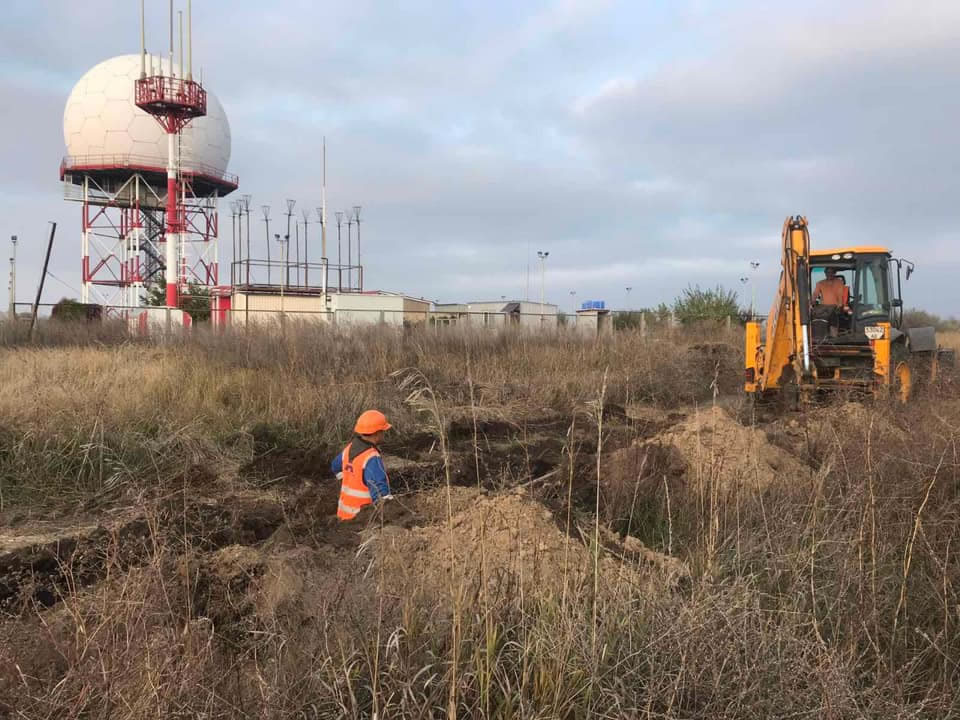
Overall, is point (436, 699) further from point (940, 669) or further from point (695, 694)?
point (940, 669)

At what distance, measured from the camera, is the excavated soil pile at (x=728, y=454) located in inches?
223

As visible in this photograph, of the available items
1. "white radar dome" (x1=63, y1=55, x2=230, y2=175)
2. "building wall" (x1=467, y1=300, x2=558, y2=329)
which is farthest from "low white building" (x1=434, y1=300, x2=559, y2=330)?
"white radar dome" (x1=63, y1=55, x2=230, y2=175)

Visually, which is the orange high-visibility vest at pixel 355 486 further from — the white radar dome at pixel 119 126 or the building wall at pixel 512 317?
the white radar dome at pixel 119 126

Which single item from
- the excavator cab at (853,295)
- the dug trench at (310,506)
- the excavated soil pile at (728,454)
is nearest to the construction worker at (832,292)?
the excavator cab at (853,295)

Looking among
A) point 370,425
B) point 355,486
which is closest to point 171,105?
point 370,425

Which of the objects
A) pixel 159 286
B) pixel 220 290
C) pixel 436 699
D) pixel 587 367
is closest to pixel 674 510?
pixel 436 699

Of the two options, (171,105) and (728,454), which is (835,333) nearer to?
(728,454)

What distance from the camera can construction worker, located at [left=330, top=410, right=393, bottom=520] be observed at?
5566 millimetres

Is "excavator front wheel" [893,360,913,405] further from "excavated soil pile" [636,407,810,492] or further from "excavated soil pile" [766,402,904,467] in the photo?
"excavated soil pile" [636,407,810,492]

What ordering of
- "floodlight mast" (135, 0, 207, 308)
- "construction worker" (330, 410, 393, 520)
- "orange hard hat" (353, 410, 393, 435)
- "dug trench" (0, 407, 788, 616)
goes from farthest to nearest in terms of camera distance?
"floodlight mast" (135, 0, 207, 308)
"orange hard hat" (353, 410, 393, 435)
"construction worker" (330, 410, 393, 520)
"dug trench" (0, 407, 788, 616)

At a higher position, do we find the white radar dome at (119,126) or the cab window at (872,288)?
the white radar dome at (119,126)

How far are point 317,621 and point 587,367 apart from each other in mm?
14072

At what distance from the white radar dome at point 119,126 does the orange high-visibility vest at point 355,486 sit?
1567 inches

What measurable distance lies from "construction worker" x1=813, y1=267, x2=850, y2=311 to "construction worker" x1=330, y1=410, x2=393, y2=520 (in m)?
9.57
